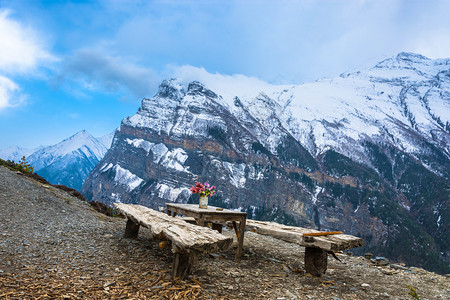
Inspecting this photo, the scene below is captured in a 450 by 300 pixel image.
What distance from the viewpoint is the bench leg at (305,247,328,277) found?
6058 millimetres

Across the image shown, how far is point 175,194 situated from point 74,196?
545ft

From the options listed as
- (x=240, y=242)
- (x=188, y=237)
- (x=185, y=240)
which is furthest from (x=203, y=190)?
(x=185, y=240)

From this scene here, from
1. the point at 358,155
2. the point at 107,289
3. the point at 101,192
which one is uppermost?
the point at 358,155

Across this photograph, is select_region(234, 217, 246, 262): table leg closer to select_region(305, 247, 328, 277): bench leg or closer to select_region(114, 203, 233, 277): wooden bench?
select_region(305, 247, 328, 277): bench leg

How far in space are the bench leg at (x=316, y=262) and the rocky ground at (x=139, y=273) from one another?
0.18 meters

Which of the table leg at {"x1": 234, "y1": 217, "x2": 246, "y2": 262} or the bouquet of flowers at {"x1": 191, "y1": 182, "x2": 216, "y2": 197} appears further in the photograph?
the bouquet of flowers at {"x1": 191, "y1": 182, "x2": 216, "y2": 197}

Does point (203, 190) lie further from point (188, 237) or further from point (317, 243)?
point (188, 237)

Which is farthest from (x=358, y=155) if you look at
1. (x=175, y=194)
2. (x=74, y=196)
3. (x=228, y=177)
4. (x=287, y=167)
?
(x=74, y=196)

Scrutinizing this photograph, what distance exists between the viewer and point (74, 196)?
565 inches

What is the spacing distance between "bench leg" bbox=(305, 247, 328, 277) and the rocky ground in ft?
0.58

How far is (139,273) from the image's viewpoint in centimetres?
495

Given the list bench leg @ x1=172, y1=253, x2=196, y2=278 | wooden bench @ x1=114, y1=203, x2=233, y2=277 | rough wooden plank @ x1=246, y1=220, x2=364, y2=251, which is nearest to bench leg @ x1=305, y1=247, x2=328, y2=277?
rough wooden plank @ x1=246, y1=220, x2=364, y2=251

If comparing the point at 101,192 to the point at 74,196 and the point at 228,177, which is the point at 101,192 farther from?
the point at 74,196

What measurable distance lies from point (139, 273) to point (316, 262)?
3.60 m
